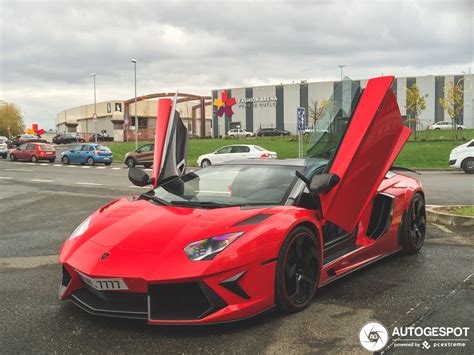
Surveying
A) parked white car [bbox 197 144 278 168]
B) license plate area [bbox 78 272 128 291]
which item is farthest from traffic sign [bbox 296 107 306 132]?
license plate area [bbox 78 272 128 291]

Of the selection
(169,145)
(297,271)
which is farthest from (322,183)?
(169,145)

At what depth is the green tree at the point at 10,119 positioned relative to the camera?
308ft

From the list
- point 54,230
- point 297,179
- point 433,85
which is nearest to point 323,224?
point 297,179

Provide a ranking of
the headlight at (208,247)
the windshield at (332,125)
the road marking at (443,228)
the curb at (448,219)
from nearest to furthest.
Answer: the headlight at (208,247)
the windshield at (332,125)
the road marking at (443,228)
the curb at (448,219)

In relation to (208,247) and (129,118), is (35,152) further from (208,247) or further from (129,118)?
(129,118)

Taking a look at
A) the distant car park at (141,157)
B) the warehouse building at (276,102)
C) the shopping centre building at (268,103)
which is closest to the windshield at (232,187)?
the distant car park at (141,157)

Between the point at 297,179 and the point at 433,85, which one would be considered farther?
the point at 433,85

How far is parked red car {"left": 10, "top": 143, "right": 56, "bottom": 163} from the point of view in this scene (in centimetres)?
3212

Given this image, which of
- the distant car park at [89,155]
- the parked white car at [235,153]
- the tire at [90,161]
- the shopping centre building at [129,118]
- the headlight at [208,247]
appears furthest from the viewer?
the shopping centre building at [129,118]

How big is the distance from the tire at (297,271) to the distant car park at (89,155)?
2721 centimetres

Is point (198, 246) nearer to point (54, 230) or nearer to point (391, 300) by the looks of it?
point (391, 300)

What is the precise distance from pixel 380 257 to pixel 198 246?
252 centimetres

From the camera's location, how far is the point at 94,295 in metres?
3.40

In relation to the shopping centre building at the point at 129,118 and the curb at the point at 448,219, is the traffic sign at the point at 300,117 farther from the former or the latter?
the shopping centre building at the point at 129,118
